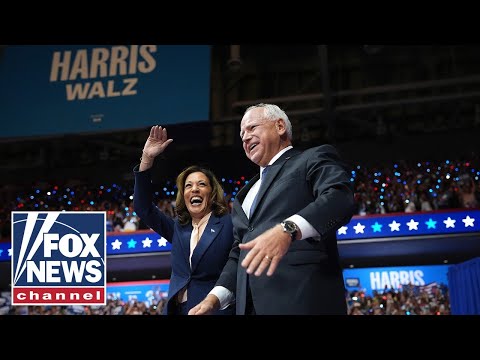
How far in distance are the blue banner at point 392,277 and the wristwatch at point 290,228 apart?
26.5ft

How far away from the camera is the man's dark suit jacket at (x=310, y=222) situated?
6.42ft

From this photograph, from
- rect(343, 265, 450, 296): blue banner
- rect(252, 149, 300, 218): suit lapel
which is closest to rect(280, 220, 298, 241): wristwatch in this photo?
rect(252, 149, 300, 218): suit lapel

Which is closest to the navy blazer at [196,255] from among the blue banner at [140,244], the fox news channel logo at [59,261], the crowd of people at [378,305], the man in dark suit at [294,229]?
the man in dark suit at [294,229]

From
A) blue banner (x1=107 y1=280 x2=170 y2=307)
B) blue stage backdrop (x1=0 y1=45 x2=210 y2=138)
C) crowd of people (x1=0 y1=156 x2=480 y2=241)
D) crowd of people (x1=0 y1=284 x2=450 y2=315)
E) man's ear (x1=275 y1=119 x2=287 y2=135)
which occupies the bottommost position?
crowd of people (x1=0 y1=284 x2=450 y2=315)

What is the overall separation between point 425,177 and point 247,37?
658 centimetres

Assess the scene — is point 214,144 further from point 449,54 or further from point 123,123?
point 449,54

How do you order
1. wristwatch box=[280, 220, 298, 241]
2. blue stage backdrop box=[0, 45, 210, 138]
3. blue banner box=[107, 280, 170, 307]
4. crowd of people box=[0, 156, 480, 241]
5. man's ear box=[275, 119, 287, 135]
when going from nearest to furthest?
wristwatch box=[280, 220, 298, 241], man's ear box=[275, 119, 287, 135], crowd of people box=[0, 156, 480, 241], blue stage backdrop box=[0, 45, 210, 138], blue banner box=[107, 280, 170, 307]

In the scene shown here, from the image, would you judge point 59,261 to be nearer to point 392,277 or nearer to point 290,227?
point 290,227

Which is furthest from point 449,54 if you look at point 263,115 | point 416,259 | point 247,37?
point 263,115

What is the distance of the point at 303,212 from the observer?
1.93m

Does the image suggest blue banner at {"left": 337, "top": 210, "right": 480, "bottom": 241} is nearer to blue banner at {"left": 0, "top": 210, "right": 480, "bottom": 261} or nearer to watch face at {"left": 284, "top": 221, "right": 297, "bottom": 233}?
blue banner at {"left": 0, "top": 210, "right": 480, "bottom": 261}

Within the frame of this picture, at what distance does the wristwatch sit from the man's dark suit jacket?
5 cm

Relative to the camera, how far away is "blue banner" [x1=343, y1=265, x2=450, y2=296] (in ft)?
32.0
